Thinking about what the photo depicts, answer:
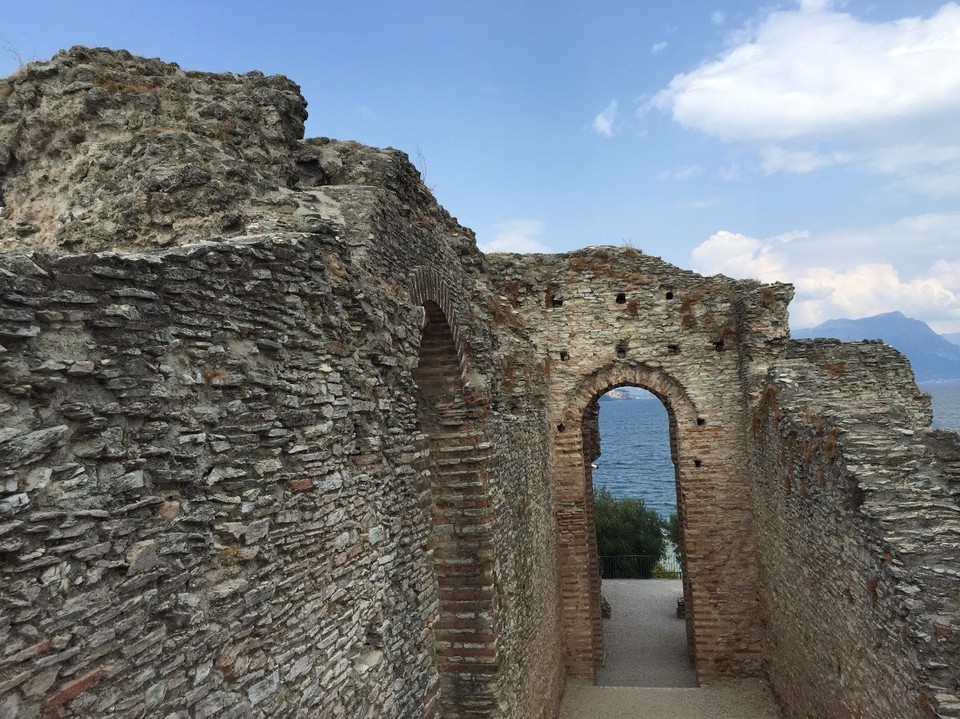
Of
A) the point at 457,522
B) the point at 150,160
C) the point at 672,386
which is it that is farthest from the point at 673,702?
the point at 150,160

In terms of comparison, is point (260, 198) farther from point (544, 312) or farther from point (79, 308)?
point (544, 312)

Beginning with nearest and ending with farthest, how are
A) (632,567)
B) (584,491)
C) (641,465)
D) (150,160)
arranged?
(150,160) < (584,491) < (632,567) < (641,465)

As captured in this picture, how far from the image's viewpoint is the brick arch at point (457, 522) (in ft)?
20.5

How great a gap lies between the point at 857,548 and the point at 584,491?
19.3 feet

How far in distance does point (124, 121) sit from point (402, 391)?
9.31ft

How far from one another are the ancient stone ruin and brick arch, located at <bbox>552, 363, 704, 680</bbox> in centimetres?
90

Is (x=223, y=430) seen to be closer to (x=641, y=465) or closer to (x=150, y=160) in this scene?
(x=150, y=160)

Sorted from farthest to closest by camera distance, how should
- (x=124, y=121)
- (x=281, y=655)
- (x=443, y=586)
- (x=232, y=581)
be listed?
1. (x=443, y=586)
2. (x=124, y=121)
3. (x=281, y=655)
4. (x=232, y=581)

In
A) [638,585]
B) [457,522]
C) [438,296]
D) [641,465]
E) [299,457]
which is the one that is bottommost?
[641,465]

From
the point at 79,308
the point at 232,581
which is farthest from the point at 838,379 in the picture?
the point at 79,308

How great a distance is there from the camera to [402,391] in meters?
4.91

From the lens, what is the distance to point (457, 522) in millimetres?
6391

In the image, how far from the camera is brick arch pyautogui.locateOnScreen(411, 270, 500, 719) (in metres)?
6.24

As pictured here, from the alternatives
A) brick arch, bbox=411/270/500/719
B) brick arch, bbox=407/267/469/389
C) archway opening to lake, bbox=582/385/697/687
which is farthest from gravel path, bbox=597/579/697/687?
brick arch, bbox=407/267/469/389
